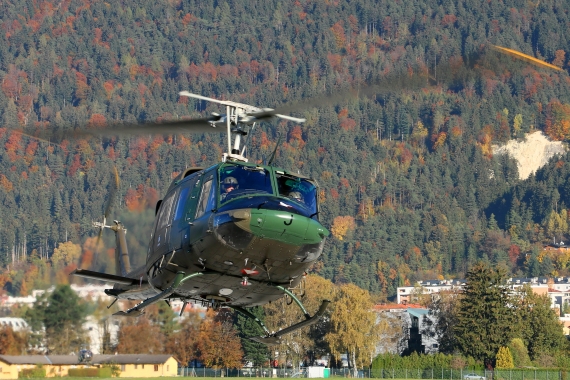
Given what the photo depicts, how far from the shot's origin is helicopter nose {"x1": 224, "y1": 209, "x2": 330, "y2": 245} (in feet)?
79.7

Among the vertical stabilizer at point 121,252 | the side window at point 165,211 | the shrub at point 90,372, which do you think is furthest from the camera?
the shrub at point 90,372

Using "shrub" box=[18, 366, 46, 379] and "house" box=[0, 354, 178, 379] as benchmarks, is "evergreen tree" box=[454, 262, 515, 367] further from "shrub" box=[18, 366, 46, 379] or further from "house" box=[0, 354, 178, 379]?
"shrub" box=[18, 366, 46, 379]

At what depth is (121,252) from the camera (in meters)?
35.7

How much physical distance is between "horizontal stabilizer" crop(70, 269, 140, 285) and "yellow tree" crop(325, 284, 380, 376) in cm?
8277

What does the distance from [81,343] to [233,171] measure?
26313mm

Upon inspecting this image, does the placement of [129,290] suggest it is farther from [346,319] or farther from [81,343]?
[346,319]

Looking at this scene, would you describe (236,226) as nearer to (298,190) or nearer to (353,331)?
(298,190)

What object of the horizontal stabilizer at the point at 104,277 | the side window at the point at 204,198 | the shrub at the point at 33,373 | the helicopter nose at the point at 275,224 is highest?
the side window at the point at 204,198

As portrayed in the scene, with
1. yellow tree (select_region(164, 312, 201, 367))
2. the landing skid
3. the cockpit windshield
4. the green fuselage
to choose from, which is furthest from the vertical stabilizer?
yellow tree (select_region(164, 312, 201, 367))

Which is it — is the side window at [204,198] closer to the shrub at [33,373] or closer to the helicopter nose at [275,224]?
the helicopter nose at [275,224]

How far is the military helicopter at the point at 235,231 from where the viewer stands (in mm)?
24641

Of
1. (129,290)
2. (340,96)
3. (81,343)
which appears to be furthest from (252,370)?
(340,96)

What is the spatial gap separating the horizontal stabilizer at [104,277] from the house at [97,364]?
2213 cm

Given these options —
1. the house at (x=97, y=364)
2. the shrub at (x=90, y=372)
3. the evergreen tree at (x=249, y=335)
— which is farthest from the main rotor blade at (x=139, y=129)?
the evergreen tree at (x=249, y=335)
